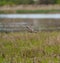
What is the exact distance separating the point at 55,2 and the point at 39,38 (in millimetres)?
31395

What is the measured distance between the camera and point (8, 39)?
10289mm

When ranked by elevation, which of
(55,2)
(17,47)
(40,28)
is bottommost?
(55,2)

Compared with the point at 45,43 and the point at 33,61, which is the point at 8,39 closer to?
the point at 45,43

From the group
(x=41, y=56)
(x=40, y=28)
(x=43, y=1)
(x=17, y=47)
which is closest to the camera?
(x=41, y=56)

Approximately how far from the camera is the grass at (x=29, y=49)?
7.72 metres

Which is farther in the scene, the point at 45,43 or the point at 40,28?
the point at 40,28

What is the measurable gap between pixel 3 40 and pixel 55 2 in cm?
3169

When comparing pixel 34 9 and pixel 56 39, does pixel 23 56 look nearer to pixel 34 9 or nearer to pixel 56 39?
pixel 56 39

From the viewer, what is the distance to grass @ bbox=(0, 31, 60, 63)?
7.72 m

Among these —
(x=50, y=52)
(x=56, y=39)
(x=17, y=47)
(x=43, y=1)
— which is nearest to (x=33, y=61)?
(x=50, y=52)

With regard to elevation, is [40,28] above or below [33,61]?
below

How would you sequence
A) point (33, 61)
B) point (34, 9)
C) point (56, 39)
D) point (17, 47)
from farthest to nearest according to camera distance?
1. point (34, 9)
2. point (56, 39)
3. point (17, 47)
4. point (33, 61)

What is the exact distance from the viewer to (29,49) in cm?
865

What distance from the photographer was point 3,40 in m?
10.3
